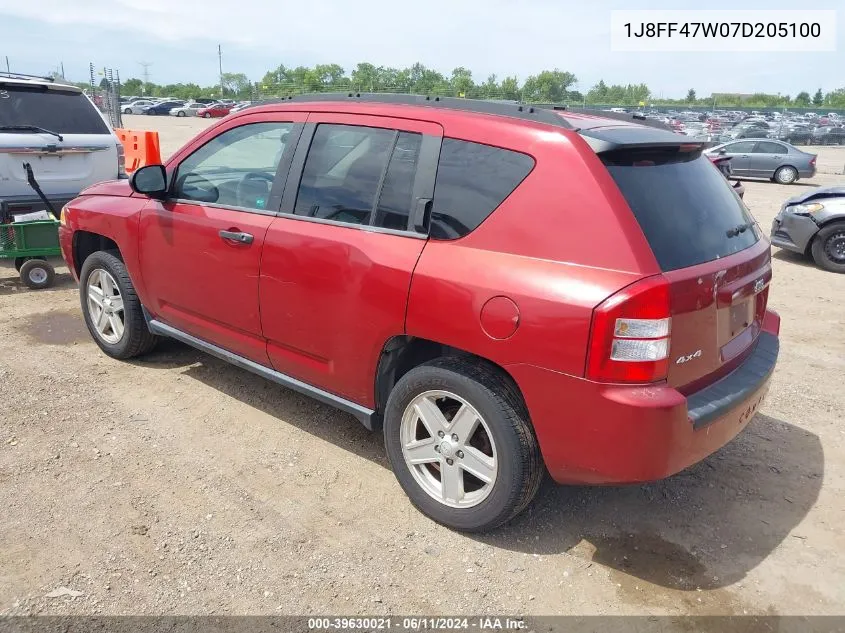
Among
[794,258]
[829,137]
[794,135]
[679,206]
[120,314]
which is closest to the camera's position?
[679,206]

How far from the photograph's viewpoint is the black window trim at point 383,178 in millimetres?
3031

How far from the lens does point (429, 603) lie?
8.83 feet

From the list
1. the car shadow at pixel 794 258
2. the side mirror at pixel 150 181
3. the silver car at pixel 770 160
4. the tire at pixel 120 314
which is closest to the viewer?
the side mirror at pixel 150 181

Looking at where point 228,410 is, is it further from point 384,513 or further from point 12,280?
point 12,280

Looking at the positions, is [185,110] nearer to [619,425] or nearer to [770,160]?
[770,160]

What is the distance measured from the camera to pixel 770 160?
20250mm

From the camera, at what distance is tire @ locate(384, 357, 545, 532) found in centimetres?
278

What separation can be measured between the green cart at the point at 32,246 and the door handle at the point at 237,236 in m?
3.76

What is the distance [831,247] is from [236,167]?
7916mm

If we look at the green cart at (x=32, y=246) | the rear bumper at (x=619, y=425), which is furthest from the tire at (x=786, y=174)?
the rear bumper at (x=619, y=425)

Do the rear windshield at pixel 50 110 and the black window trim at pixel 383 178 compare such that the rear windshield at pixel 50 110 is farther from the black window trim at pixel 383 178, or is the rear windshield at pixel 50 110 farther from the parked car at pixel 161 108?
the parked car at pixel 161 108

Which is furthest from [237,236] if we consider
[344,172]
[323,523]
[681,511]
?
[681,511]

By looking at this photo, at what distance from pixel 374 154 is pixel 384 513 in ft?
5.71

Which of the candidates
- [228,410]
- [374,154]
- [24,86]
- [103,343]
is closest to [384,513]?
[228,410]
